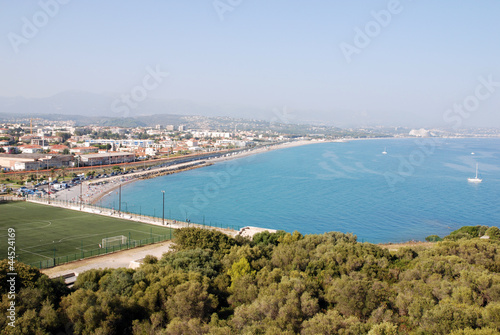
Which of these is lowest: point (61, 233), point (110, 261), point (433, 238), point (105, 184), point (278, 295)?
point (105, 184)

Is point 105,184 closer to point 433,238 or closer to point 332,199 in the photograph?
point 332,199


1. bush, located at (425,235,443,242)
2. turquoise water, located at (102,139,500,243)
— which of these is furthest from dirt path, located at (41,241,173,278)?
bush, located at (425,235,443,242)

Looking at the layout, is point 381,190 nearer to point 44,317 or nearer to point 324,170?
point 324,170

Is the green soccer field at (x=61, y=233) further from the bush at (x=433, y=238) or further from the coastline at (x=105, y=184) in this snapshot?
the bush at (x=433, y=238)

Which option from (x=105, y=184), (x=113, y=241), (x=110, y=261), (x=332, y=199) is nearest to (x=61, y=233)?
(x=113, y=241)

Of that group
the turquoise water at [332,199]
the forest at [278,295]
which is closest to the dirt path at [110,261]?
the forest at [278,295]

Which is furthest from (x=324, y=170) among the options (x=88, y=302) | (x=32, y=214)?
(x=88, y=302)
